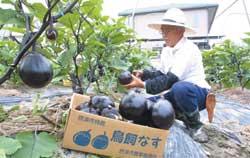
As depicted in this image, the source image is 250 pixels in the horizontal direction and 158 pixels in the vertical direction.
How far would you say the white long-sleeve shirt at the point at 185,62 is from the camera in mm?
1871

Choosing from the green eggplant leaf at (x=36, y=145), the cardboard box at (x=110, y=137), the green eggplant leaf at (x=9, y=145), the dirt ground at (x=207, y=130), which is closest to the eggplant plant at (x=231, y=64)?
the dirt ground at (x=207, y=130)

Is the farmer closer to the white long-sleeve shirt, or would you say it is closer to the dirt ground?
the white long-sleeve shirt

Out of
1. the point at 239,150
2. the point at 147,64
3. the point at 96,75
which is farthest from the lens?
the point at 147,64

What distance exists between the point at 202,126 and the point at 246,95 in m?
2.41

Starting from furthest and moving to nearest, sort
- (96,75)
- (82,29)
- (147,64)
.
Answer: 1. (147,64)
2. (96,75)
3. (82,29)

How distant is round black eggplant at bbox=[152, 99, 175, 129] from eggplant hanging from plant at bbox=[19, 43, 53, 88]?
476 mm

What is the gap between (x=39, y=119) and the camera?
1.34 metres

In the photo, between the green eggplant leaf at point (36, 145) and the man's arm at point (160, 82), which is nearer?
the green eggplant leaf at point (36, 145)

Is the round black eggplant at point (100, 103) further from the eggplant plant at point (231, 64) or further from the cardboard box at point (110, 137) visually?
the eggplant plant at point (231, 64)

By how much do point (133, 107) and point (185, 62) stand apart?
616 mm

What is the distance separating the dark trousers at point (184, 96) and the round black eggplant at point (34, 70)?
99 centimetres

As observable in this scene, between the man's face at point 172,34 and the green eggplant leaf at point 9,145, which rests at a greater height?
the man's face at point 172,34

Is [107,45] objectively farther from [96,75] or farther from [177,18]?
[177,18]

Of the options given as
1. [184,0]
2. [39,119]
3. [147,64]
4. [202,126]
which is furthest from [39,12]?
[184,0]
